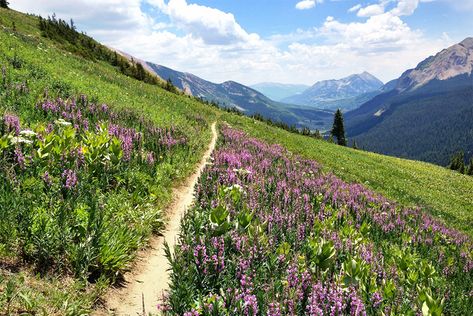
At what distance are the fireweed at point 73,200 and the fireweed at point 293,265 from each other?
1.25 meters

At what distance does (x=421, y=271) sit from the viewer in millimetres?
7082

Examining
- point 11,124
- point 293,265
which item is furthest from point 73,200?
point 293,265

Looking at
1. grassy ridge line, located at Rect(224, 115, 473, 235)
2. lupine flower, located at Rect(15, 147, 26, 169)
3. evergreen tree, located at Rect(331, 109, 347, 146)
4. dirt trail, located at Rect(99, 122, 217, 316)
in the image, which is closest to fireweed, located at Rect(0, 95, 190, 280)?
lupine flower, located at Rect(15, 147, 26, 169)

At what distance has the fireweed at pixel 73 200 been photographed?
19.0 feet

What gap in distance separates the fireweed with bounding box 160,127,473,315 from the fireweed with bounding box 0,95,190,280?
1249 millimetres

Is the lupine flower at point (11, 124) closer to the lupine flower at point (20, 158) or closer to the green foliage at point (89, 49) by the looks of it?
the lupine flower at point (20, 158)

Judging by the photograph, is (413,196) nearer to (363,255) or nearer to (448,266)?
(448,266)

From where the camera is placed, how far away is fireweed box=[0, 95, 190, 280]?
19.0ft

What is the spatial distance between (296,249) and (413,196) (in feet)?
80.0

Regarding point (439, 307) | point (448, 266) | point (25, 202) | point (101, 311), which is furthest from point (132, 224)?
point (448, 266)

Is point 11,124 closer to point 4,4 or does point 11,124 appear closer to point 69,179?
point 69,179

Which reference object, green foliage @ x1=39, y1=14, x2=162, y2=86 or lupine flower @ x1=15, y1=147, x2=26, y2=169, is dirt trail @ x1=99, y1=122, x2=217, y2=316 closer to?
lupine flower @ x1=15, y1=147, x2=26, y2=169

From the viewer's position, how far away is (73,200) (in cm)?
718

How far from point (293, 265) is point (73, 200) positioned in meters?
4.52
